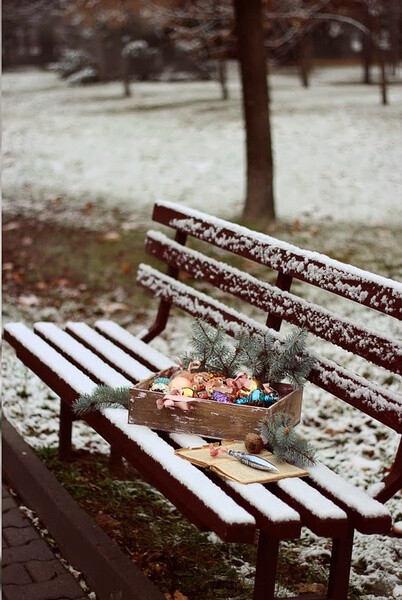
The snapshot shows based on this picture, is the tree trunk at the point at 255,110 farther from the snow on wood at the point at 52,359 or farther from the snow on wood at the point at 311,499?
the snow on wood at the point at 311,499

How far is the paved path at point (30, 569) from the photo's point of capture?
3.66 meters

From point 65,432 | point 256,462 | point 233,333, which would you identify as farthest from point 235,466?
point 65,432

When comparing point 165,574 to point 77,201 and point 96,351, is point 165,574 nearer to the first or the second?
point 96,351

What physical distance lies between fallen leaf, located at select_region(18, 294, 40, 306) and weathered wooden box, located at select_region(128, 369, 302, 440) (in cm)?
430

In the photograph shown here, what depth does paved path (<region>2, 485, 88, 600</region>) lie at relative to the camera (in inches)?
144

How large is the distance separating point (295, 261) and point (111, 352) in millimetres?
1053

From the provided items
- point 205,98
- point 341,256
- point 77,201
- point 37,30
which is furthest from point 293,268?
point 37,30

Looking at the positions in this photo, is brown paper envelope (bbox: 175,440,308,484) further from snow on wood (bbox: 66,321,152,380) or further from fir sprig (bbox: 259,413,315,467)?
snow on wood (bbox: 66,321,152,380)

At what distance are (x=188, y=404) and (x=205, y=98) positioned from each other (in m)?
17.9

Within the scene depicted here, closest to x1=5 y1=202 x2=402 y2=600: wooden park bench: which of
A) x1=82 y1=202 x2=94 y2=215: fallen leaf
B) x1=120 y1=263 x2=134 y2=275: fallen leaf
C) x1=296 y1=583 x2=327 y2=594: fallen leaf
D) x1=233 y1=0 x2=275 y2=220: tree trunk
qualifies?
x1=296 y1=583 x2=327 y2=594: fallen leaf

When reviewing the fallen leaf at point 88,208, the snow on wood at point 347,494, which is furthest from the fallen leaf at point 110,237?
the snow on wood at point 347,494

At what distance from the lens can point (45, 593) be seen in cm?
365

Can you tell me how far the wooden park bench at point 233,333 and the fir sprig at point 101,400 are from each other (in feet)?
0.16

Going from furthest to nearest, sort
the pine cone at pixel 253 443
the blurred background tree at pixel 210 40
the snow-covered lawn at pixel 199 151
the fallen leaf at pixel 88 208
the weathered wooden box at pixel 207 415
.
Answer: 1. the snow-covered lawn at pixel 199 151
2. the fallen leaf at pixel 88 208
3. the blurred background tree at pixel 210 40
4. the weathered wooden box at pixel 207 415
5. the pine cone at pixel 253 443
